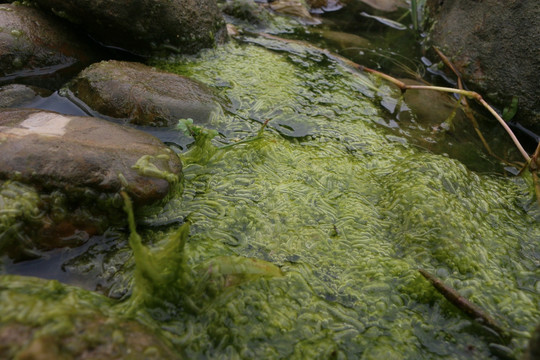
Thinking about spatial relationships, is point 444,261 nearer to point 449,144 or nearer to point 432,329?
point 432,329

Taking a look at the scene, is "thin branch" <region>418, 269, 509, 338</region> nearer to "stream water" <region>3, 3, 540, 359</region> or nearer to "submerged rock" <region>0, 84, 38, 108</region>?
"stream water" <region>3, 3, 540, 359</region>

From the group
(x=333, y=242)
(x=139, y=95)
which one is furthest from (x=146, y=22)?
(x=333, y=242)

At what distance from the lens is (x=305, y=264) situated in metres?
1.65

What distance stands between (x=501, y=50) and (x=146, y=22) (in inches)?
110

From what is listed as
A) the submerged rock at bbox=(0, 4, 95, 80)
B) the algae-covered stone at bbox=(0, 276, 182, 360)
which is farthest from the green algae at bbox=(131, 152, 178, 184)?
the submerged rock at bbox=(0, 4, 95, 80)

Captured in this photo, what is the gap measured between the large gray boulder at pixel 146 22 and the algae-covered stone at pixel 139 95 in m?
0.51

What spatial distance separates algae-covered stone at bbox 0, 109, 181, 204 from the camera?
5.13ft

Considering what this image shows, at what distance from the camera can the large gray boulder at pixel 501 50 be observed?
290 cm

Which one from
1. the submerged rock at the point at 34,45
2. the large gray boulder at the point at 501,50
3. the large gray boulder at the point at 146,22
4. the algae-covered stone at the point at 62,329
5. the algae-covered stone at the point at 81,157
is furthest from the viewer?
the large gray boulder at the point at 501,50

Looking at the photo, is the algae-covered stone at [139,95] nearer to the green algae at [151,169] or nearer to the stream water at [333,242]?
the stream water at [333,242]

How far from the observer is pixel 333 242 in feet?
5.90

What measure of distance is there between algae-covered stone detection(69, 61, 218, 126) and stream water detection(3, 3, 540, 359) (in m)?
0.12

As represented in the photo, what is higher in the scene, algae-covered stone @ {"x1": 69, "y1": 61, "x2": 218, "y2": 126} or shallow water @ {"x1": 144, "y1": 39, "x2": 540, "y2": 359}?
algae-covered stone @ {"x1": 69, "y1": 61, "x2": 218, "y2": 126}

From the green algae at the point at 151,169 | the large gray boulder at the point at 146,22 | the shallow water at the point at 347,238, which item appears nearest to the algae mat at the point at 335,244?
the shallow water at the point at 347,238
